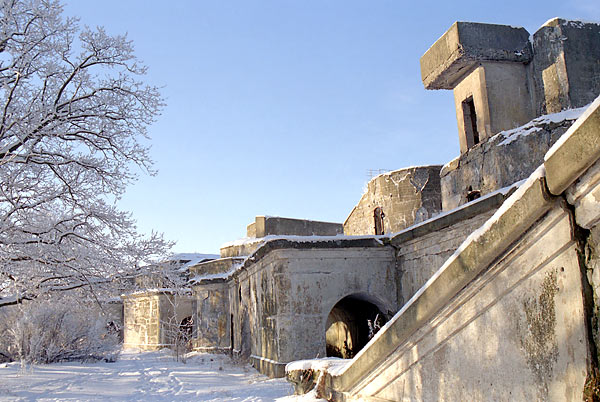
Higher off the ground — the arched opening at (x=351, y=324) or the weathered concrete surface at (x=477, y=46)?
the weathered concrete surface at (x=477, y=46)

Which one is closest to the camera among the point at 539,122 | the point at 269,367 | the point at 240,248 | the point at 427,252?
the point at 539,122

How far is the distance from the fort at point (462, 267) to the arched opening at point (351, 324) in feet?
0.21

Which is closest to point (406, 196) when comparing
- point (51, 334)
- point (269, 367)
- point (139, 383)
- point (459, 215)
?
point (269, 367)

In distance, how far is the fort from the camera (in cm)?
291

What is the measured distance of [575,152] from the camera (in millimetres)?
2752

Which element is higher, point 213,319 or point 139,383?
point 213,319

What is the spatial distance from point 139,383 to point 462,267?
10906 mm

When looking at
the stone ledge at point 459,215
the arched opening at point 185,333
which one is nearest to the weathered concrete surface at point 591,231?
the stone ledge at point 459,215

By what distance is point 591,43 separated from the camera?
415 inches

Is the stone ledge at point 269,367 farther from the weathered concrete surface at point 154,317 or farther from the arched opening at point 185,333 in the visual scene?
the weathered concrete surface at point 154,317

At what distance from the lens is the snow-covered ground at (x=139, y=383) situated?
31.7 feet

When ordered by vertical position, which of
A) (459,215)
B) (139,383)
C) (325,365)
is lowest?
(139,383)

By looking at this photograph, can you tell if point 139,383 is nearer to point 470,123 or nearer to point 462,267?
point 470,123

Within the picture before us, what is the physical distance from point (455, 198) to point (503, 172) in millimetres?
1664
